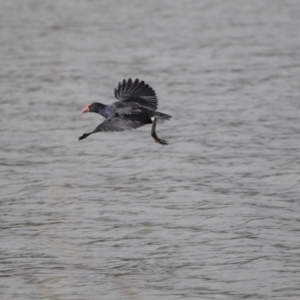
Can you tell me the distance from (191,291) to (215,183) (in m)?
4.21

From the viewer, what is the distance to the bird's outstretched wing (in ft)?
41.9

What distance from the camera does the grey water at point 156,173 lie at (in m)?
10.8

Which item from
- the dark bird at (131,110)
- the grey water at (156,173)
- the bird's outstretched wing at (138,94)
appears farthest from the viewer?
the bird's outstretched wing at (138,94)

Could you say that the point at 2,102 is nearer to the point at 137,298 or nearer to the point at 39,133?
the point at 39,133

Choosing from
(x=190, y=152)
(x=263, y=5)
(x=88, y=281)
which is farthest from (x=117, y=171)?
(x=263, y=5)

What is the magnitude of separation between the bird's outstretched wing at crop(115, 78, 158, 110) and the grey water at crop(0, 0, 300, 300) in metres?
1.51

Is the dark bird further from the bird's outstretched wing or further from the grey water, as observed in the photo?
the grey water

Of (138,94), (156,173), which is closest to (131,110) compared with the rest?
(138,94)

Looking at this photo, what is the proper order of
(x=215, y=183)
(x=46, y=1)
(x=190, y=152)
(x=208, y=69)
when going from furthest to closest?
(x=46, y=1)
(x=208, y=69)
(x=190, y=152)
(x=215, y=183)

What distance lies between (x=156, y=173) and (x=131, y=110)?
292 cm

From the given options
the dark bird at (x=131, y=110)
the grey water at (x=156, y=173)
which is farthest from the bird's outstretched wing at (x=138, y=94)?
the grey water at (x=156, y=173)

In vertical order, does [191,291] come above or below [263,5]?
below

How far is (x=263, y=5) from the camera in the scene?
112ft

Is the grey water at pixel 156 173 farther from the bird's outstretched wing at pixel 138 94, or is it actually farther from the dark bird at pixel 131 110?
the bird's outstretched wing at pixel 138 94
